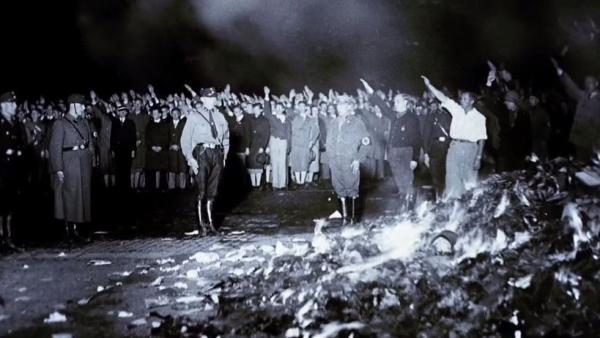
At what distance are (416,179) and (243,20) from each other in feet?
35.9

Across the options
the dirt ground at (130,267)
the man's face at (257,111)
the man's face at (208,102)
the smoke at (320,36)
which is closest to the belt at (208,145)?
the man's face at (208,102)

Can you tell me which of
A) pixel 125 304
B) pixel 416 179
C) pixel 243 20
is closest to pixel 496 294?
pixel 125 304

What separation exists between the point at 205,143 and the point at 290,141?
22.0 ft

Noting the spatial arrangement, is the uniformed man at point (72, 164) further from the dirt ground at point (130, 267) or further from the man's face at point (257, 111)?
the man's face at point (257, 111)

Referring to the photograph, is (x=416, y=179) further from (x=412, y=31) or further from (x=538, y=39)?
(x=412, y=31)

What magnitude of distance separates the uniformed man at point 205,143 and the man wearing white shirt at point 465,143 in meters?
3.38

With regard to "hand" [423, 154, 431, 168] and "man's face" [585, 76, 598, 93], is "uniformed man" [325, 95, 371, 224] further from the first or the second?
"man's face" [585, 76, 598, 93]

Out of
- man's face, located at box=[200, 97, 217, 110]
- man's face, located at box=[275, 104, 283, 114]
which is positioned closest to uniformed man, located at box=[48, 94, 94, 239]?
man's face, located at box=[200, 97, 217, 110]

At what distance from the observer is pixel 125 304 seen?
6332 mm

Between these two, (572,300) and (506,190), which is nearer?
(572,300)

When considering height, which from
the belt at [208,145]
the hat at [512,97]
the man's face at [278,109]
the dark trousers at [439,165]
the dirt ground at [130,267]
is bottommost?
the dirt ground at [130,267]

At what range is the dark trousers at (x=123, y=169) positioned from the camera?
15305mm

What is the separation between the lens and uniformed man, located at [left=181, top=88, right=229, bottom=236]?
372 inches

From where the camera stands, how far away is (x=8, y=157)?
883 centimetres
